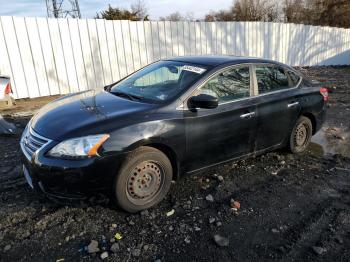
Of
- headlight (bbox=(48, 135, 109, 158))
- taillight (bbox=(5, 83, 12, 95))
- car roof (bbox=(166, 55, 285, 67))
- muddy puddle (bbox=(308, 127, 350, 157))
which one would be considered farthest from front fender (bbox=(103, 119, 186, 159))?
taillight (bbox=(5, 83, 12, 95))

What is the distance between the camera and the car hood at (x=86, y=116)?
3127 mm

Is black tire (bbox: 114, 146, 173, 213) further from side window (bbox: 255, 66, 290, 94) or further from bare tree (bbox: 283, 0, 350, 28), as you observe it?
bare tree (bbox: 283, 0, 350, 28)

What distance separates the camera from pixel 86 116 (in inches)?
133

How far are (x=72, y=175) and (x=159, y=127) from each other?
101 centimetres

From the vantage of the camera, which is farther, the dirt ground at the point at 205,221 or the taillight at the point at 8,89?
the taillight at the point at 8,89

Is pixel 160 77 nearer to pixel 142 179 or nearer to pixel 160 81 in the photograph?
pixel 160 81

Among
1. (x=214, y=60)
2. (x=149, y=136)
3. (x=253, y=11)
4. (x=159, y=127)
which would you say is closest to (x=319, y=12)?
(x=253, y=11)

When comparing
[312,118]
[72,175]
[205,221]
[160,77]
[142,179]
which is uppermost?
[160,77]

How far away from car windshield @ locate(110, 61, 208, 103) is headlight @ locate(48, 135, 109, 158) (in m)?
0.98

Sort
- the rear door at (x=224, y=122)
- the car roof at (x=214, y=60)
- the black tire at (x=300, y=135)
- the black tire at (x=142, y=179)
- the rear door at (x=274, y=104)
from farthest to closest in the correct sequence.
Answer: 1. the black tire at (x=300, y=135)
2. the rear door at (x=274, y=104)
3. the car roof at (x=214, y=60)
4. the rear door at (x=224, y=122)
5. the black tire at (x=142, y=179)

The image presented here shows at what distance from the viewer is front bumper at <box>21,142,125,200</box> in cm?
299

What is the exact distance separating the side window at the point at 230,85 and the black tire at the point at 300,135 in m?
1.37

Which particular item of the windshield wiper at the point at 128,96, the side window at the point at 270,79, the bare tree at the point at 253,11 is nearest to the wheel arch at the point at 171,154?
the windshield wiper at the point at 128,96

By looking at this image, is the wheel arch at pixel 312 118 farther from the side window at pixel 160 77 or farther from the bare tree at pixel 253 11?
the bare tree at pixel 253 11
